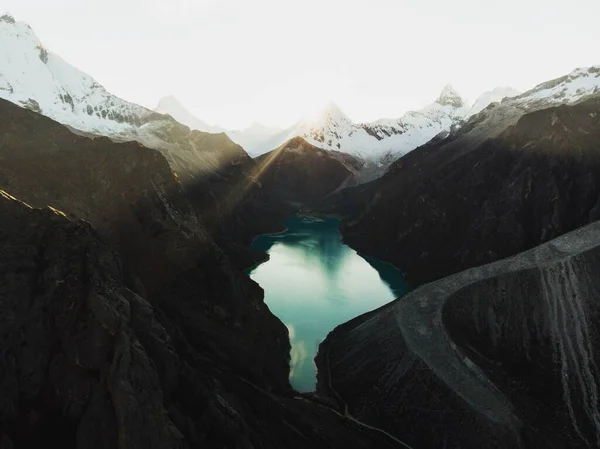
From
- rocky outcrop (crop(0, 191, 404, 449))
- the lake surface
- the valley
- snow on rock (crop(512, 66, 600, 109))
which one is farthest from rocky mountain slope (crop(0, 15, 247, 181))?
snow on rock (crop(512, 66, 600, 109))

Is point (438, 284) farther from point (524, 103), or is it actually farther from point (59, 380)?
point (524, 103)

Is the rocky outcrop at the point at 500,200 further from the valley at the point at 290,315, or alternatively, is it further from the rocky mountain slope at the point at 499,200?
the valley at the point at 290,315


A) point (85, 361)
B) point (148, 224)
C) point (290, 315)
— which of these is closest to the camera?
point (85, 361)

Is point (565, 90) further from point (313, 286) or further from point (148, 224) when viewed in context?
point (148, 224)

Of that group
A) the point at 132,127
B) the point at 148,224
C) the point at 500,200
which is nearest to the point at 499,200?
the point at 500,200

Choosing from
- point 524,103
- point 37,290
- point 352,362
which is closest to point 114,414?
point 37,290
